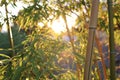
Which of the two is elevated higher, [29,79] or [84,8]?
[84,8]

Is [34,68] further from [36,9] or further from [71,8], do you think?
[71,8]

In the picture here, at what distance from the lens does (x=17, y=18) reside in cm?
272

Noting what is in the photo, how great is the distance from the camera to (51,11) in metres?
2.63

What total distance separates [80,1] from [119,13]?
42 cm

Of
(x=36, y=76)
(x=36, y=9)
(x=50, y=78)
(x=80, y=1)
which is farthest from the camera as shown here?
(x=80, y=1)

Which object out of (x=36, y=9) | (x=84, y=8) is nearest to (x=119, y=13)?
(x=84, y=8)

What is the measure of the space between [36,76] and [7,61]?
32 cm

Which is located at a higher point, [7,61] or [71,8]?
[71,8]

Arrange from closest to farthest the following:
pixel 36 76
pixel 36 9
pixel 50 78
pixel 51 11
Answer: pixel 36 76, pixel 50 78, pixel 36 9, pixel 51 11

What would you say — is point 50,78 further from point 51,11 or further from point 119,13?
point 119,13

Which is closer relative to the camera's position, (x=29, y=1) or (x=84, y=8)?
(x=29, y=1)

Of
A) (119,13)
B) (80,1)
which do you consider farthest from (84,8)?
(119,13)

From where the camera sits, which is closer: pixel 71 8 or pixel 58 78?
pixel 58 78

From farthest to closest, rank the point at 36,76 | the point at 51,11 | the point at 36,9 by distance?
the point at 51,11
the point at 36,9
the point at 36,76
